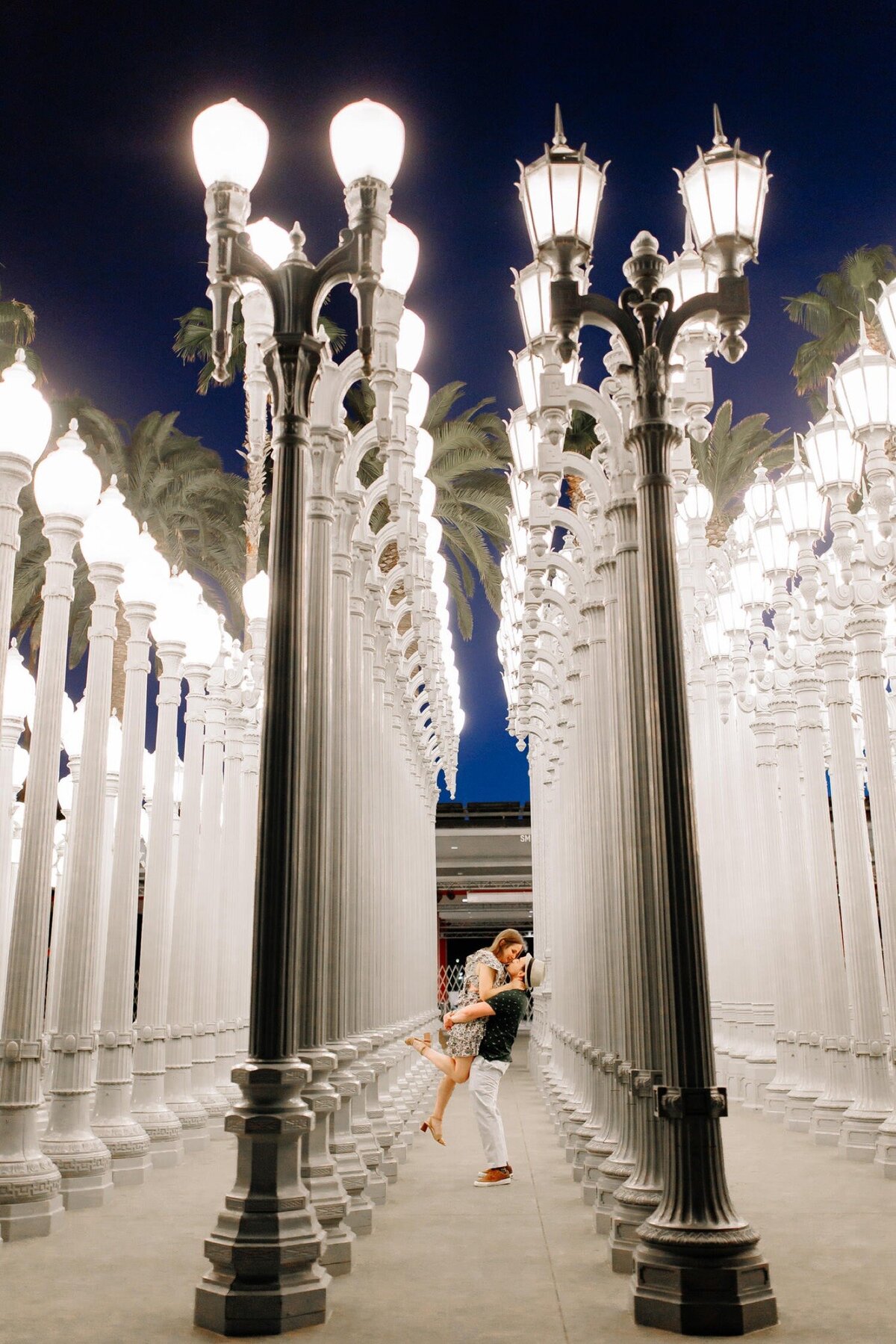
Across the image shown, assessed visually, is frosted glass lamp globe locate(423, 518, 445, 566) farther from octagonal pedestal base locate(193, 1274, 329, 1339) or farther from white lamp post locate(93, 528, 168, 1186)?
octagonal pedestal base locate(193, 1274, 329, 1339)

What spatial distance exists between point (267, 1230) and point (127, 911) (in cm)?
610

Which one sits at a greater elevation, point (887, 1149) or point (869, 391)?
point (869, 391)

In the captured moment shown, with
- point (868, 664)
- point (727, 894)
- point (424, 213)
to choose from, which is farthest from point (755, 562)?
point (424, 213)

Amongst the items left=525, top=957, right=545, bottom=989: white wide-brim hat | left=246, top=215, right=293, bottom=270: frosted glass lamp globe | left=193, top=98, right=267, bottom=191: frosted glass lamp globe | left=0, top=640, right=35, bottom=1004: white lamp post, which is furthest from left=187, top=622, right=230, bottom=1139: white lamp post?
left=193, top=98, right=267, bottom=191: frosted glass lamp globe

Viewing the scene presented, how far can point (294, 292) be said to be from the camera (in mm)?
7098

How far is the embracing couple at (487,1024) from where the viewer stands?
10.9 meters

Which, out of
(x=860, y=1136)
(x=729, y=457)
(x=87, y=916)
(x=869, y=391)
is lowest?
(x=860, y=1136)

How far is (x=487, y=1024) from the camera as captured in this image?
36.7 ft

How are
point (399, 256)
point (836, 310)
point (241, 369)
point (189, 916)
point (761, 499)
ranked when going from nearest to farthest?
1. point (399, 256)
2. point (761, 499)
3. point (189, 916)
4. point (836, 310)
5. point (241, 369)

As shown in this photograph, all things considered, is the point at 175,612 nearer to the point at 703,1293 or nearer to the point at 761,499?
the point at 761,499

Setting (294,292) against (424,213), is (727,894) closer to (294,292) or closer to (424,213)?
(294,292)

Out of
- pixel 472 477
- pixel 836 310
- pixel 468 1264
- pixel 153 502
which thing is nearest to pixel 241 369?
pixel 153 502

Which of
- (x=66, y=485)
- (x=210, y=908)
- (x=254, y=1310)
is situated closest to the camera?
(x=254, y=1310)

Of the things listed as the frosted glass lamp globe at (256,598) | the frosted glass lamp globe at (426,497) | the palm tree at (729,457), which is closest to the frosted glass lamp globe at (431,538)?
the frosted glass lamp globe at (426,497)
